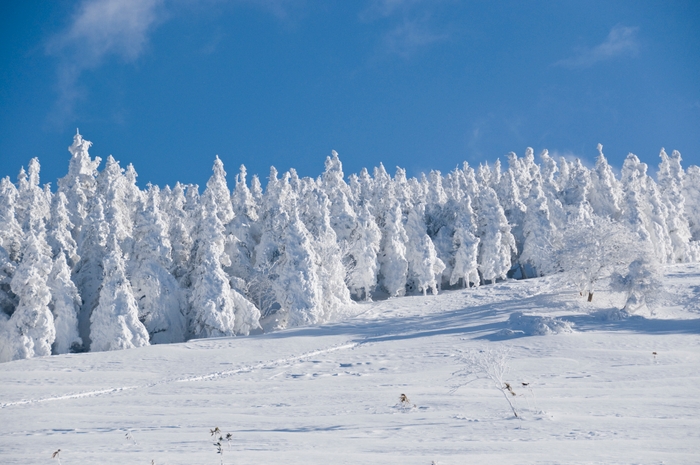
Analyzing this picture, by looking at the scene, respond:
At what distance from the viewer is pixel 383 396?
78.1 feet

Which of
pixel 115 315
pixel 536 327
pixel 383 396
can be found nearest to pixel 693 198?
pixel 536 327

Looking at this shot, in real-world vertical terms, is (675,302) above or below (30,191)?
below

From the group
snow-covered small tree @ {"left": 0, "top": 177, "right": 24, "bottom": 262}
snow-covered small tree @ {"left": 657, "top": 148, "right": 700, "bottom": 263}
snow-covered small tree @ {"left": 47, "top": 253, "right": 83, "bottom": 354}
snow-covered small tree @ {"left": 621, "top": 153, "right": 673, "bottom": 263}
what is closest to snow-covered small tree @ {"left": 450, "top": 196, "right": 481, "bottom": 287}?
snow-covered small tree @ {"left": 621, "top": 153, "right": 673, "bottom": 263}

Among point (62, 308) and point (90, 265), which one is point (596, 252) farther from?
point (62, 308)

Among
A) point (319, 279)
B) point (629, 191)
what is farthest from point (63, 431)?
point (629, 191)

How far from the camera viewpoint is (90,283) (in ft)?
136

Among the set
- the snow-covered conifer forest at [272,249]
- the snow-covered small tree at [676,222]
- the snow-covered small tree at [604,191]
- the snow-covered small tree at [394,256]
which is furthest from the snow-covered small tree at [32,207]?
the snow-covered small tree at [676,222]

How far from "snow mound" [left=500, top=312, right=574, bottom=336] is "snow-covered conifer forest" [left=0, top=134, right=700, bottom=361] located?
26.0ft

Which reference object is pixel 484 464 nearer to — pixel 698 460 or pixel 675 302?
pixel 698 460

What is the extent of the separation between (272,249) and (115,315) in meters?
18.5

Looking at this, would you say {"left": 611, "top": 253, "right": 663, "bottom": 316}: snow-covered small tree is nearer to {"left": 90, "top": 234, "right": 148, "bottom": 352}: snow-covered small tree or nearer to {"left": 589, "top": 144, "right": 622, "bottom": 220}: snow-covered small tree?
{"left": 589, "top": 144, "right": 622, "bottom": 220}: snow-covered small tree

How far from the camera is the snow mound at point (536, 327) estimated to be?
115 ft

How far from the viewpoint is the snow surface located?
16.5 metres

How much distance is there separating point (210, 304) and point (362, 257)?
20.9m
